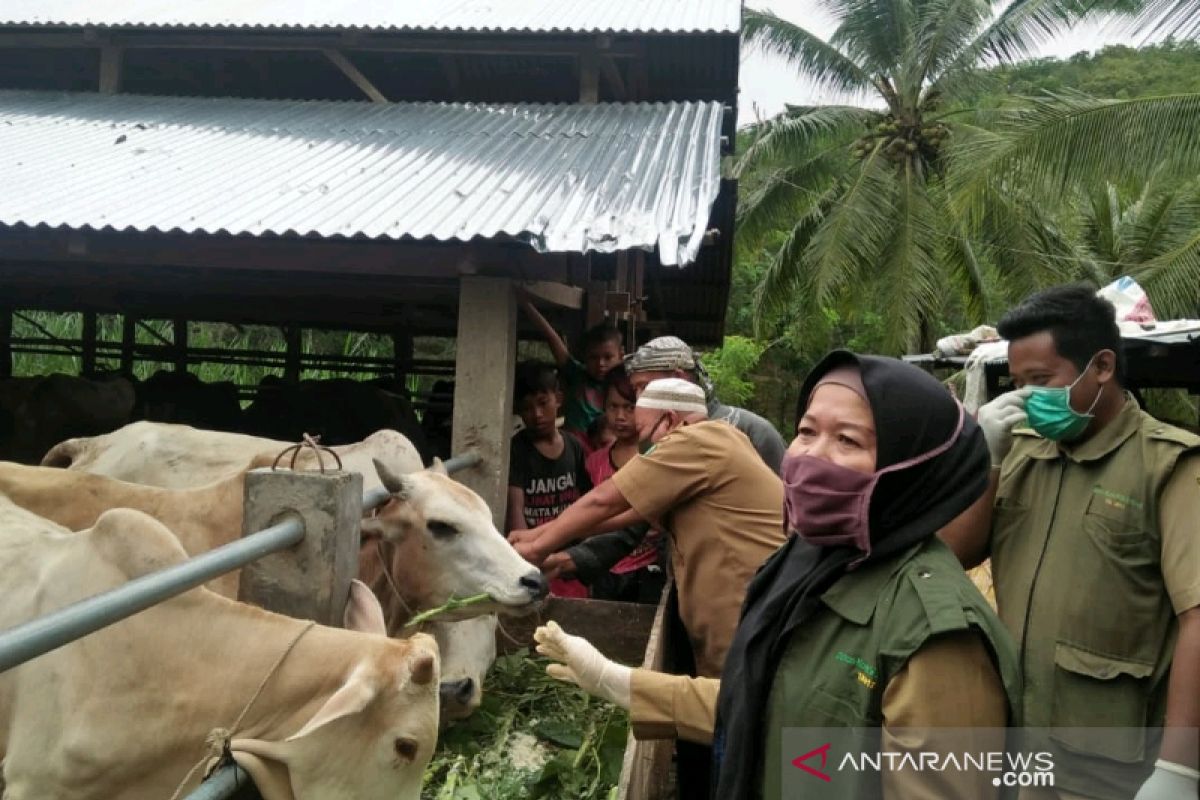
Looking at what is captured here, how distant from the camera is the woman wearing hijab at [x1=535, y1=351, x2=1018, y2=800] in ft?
5.35

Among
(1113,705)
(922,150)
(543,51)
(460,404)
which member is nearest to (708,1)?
(543,51)

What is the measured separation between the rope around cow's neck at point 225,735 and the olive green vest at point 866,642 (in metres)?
1.09

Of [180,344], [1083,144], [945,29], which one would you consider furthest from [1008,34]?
[180,344]

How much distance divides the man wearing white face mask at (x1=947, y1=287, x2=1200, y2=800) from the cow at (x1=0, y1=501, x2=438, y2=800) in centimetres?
151

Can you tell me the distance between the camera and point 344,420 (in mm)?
7742

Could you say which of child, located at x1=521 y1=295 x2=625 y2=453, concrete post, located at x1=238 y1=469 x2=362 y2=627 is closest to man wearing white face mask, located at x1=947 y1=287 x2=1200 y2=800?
concrete post, located at x1=238 y1=469 x2=362 y2=627

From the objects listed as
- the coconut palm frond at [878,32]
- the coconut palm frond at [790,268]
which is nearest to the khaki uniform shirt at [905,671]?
the coconut palm frond at [790,268]

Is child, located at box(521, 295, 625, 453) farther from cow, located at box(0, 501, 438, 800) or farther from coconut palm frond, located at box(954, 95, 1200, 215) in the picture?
coconut palm frond, located at box(954, 95, 1200, 215)

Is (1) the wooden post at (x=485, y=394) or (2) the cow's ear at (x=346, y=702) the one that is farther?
(1) the wooden post at (x=485, y=394)

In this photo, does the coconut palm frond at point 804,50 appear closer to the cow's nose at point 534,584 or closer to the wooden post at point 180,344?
the wooden post at point 180,344

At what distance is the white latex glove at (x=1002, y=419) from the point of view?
2896 millimetres

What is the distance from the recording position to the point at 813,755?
1783 mm

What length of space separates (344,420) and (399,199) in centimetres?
308

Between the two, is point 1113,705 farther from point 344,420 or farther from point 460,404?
point 344,420
